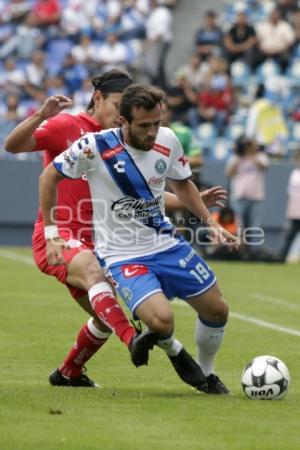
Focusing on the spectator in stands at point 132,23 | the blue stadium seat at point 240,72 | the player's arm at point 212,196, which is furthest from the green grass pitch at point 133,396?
the spectator in stands at point 132,23

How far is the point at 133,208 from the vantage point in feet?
27.1

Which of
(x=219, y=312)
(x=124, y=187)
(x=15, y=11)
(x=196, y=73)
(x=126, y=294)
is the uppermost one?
(x=124, y=187)

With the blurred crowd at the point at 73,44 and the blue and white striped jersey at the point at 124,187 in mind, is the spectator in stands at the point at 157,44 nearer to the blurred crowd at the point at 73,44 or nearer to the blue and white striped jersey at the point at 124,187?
the blurred crowd at the point at 73,44

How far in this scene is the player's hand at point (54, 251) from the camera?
26.5 feet

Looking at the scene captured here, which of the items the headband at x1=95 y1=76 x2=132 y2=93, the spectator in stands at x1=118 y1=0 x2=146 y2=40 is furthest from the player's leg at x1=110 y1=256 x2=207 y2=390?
the spectator in stands at x1=118 y1=0 x2=146 y2=40

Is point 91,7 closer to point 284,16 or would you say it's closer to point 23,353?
point 284,16

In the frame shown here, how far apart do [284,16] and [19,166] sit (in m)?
6.78

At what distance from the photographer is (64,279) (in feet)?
28.3

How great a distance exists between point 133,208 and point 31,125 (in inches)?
37.0

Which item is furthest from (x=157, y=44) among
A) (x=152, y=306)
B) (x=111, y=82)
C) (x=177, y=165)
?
(x=152, y=306)

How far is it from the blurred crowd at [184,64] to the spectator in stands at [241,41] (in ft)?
0.07

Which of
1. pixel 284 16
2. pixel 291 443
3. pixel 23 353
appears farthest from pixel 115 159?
pixel 284 16

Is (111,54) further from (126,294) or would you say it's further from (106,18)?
(126,294)

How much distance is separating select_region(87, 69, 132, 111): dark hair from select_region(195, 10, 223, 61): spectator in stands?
1791 cm
